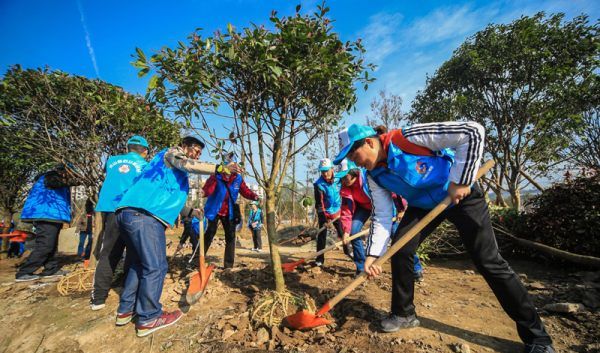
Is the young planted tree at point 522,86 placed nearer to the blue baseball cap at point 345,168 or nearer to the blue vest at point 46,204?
the blue baseball cap at point 345,168

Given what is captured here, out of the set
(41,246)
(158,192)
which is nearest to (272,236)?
(158,192)

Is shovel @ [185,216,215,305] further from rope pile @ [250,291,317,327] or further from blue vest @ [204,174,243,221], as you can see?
blue vest @ [204,174,243,221]

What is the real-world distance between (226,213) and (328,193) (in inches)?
74.9

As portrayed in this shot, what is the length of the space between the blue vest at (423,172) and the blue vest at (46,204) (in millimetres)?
5427

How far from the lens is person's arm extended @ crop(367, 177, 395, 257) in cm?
251

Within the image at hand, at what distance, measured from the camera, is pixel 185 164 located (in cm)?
293

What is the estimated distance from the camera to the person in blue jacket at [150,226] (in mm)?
2711

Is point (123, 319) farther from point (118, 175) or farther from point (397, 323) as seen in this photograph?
point (397, 323)

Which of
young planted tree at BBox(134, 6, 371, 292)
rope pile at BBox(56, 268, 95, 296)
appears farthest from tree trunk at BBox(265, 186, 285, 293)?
rope pile at BBox(56, 268, 95, 296)

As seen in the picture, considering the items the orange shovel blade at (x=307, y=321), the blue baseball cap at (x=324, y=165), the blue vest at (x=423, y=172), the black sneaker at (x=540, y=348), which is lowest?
the black sneaker at (x=540, y=348)

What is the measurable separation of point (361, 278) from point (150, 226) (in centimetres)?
211

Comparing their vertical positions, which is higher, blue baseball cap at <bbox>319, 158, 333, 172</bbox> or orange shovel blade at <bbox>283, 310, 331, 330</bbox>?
blue baseball cap at <bbox>319, 158, 333, 172</bbox>

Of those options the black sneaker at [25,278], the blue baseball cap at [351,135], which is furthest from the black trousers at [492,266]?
the black sneaker at [25,278]

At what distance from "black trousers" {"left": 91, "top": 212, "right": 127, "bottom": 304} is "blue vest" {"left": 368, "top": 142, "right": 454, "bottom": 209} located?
127 inches
